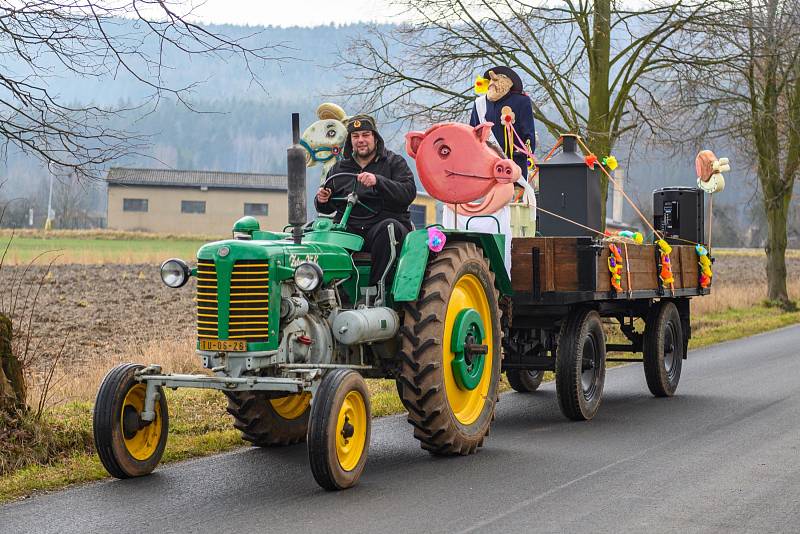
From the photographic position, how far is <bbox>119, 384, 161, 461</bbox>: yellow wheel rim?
7398mm

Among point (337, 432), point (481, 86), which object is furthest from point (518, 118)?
point (337, 432)

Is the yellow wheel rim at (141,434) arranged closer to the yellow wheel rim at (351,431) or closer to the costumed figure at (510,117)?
the yellow wheel rim at (351,431)

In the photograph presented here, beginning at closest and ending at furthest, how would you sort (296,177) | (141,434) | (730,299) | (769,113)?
(296,177) < (141,434) < (769,113) < (730,299)

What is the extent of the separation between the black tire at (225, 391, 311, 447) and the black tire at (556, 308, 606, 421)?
2543 mm

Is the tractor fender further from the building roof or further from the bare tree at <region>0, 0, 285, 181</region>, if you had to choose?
the building roof

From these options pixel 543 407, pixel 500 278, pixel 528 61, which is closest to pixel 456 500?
pixel 500 278

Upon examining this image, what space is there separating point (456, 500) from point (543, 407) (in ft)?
15.0

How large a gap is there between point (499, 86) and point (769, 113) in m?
17.4

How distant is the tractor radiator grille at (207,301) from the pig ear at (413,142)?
2740mm

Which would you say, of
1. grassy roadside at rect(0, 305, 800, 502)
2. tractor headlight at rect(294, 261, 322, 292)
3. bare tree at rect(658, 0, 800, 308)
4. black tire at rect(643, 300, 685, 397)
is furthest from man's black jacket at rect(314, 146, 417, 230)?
bare tree at rect(658, 0, 800, 308)

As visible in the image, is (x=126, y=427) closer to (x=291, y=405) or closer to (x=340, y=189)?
(x=291, y=405)

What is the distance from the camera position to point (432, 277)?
26.8ft

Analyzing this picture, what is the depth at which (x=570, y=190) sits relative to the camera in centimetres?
1229

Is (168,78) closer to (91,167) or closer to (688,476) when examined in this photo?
(91,167)
